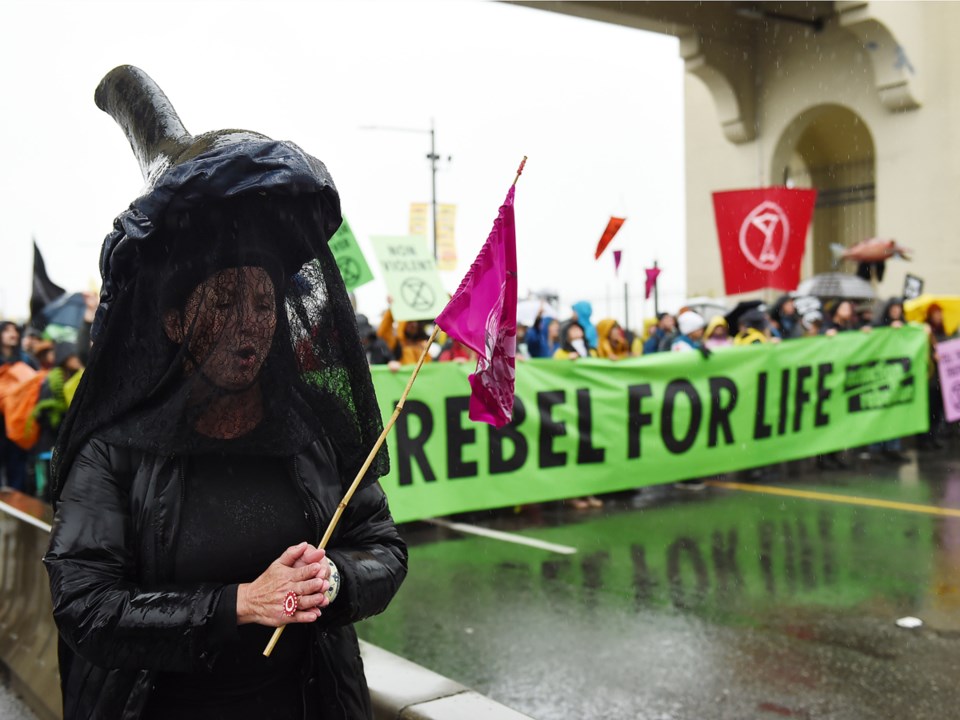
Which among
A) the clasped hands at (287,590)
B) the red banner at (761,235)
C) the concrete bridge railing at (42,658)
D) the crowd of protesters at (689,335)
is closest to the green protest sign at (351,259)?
the crowd of protesters at (689,335)

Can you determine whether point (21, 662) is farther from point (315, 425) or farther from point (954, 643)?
point (954, 643)

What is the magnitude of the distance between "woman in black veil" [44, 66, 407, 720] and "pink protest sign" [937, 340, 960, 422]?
11183 mm

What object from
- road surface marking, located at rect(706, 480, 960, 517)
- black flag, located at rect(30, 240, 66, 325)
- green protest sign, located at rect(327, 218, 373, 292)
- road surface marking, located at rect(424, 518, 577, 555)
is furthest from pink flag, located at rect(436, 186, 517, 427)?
black flag, located at rect(30, 240, 66, 325)

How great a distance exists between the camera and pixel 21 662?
4645 mm

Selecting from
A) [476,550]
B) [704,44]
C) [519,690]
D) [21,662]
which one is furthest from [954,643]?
[704,44]

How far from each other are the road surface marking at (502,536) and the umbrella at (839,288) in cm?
1000

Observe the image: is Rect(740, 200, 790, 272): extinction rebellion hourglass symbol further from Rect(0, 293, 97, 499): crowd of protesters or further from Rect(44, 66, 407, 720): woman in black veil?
Rect(44, 66, 407, 720): woman in black veil

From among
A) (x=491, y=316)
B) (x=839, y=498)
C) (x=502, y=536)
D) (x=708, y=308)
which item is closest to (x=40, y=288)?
(x=502, y=536)

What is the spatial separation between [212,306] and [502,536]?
621cm

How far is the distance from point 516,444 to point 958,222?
12.9m

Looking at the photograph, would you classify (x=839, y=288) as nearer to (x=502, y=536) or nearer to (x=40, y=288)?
(x=502, y=536)

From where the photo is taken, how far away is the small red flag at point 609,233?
31.4ft

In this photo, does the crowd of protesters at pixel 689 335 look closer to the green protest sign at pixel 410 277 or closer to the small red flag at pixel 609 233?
the green protest sign at pixel 410 277

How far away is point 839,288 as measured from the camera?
16.3 meters
